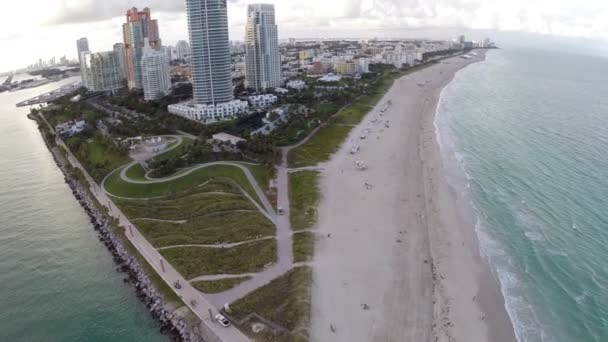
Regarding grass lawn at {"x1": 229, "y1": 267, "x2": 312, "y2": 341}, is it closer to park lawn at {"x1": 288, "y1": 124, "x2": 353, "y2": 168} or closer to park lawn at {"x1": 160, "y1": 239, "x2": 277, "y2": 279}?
park lawn at {"x1": 160, "y1": 239, "x2": 277, "y2": 279}

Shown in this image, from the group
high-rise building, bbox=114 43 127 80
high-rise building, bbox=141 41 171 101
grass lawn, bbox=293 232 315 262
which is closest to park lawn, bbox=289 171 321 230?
grass lawn, bbox=293 232 315 262

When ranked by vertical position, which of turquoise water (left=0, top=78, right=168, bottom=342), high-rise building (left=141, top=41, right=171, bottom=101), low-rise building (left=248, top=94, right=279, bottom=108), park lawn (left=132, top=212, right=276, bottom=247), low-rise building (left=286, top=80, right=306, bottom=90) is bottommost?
turquoise water (left=0, top=78, right=168, bottom=342)

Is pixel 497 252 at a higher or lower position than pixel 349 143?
lower

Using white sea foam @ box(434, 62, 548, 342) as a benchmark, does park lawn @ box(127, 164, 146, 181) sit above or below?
above

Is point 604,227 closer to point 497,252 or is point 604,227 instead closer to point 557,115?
point 497,252

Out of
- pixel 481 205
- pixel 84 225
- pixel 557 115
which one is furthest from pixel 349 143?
pixel 557 115

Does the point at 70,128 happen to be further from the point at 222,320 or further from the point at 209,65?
the point at 222,320
